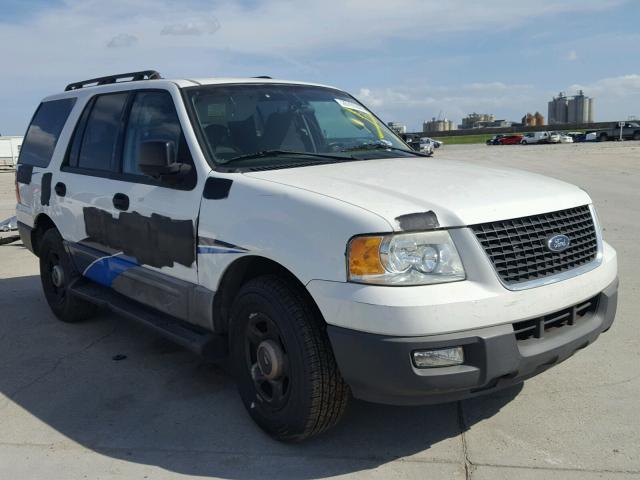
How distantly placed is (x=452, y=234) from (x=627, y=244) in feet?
19.8

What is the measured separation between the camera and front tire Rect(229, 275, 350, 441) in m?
3.08

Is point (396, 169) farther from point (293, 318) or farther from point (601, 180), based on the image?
point (601, 180)

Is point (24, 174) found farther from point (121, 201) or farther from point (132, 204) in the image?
point (132, 204)

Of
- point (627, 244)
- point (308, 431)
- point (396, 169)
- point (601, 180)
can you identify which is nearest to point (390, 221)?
point (396, 169)

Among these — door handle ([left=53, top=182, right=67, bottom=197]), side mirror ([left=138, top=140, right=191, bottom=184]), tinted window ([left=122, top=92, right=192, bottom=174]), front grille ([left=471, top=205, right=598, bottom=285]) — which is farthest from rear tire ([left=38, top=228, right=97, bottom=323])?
front grille ([left=471, top=205, right=598, bottom=285])

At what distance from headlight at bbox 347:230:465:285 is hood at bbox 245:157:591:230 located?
0.29 feet

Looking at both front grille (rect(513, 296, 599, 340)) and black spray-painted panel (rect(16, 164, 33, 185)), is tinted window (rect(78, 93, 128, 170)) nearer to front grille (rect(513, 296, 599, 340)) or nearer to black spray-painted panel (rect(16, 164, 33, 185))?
black spray-painted panel (rect(16, 164, 33, 185))

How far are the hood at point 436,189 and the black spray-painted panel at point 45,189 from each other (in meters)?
2.74

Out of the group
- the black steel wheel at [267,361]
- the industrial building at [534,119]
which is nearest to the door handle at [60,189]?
the black steel wheel at [267,361]

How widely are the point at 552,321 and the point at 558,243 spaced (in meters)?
0.38

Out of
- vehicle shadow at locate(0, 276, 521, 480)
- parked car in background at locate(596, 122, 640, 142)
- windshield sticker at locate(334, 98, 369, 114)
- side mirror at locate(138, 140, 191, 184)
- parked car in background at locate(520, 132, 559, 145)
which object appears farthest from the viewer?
parked car in background at locate(520, 132, 559, 145)

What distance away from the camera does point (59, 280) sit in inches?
222

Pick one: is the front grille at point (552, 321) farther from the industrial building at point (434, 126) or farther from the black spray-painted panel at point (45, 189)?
the industrial building at point (434, 126)

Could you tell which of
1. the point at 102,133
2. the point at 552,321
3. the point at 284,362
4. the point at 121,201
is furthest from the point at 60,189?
the point at 552,321
